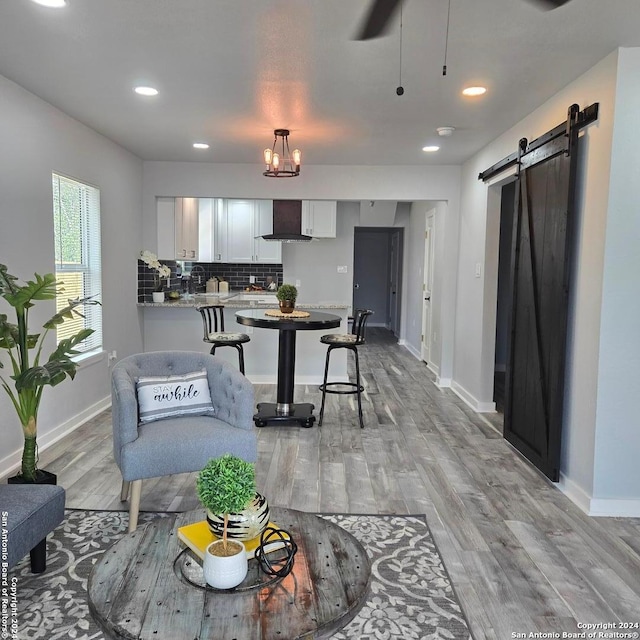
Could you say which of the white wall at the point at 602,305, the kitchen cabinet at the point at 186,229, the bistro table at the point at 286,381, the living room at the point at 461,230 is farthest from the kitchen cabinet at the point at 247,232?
the white wall at the point at 602,305

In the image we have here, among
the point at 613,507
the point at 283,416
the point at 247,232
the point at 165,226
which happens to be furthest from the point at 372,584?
the point at 247,232

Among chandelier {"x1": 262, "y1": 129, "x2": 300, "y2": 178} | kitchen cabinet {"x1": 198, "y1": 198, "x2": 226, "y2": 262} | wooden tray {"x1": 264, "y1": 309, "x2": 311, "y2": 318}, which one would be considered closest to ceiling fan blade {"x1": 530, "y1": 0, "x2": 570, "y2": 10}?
chandelier {"x1": 262, "y1": 129, "x2": 300, "y2": 178}

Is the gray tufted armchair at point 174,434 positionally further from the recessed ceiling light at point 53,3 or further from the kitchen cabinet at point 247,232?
the kitchen cabinet at point 247,232

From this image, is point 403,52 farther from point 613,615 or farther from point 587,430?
point 613,615

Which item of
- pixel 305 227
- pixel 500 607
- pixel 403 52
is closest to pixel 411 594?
pixel 500 607

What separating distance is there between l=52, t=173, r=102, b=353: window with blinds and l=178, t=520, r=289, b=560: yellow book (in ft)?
9.76

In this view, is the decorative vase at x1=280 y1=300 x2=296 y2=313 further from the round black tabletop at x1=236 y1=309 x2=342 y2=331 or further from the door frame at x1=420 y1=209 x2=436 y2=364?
the door frame at x1=420 y1=209 x2=436 y2=364

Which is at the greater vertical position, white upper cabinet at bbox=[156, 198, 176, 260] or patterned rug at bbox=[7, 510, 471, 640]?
white upper cabinet at bbox=[156, 198, 176, 260]

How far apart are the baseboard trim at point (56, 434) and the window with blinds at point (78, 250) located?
542mm

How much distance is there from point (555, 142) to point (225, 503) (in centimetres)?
314

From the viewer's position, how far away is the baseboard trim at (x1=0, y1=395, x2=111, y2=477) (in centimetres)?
351

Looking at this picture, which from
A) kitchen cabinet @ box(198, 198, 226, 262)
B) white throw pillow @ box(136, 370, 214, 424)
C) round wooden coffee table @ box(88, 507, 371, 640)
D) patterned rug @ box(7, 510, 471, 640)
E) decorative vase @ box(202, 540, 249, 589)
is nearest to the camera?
round wooden coffee table @ box(88, 507, 371, 640)

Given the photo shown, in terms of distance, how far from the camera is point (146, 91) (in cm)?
362

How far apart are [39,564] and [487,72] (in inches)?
137
